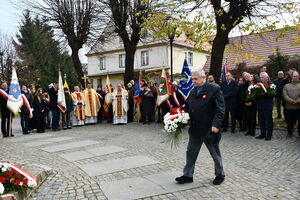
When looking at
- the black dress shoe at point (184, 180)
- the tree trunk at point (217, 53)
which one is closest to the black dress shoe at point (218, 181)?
the black dress shoe at point (184, 180)

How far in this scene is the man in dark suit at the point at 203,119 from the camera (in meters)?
4.63

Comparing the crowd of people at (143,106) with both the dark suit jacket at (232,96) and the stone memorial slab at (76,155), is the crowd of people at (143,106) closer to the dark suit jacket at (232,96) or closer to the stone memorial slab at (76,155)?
the dark suit jacket at (232,96)

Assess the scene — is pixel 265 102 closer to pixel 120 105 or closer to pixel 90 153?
pixel 90 153

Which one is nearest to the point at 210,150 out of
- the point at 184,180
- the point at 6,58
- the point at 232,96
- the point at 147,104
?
the point at 184,180

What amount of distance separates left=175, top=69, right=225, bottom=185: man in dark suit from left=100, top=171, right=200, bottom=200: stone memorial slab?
7.9 inches

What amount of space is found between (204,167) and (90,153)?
3.13 meters

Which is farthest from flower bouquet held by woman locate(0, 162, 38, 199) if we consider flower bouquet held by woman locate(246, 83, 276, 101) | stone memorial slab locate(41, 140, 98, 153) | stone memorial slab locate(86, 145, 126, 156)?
flower bouquet held by woman locate(246, 83, 276, 101)

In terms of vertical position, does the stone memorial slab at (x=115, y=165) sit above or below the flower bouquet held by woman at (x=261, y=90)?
below

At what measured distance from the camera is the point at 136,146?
26.4ft

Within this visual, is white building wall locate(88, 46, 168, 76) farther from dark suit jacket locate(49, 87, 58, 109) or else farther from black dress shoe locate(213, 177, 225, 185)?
black dress shoe locate(213, 177, 225, 185)

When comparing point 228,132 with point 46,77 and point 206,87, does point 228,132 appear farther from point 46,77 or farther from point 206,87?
point 46,77

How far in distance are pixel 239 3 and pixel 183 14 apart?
8.25 ft

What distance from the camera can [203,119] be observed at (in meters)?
4.66

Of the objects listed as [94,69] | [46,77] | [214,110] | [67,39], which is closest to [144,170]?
[214,110]
